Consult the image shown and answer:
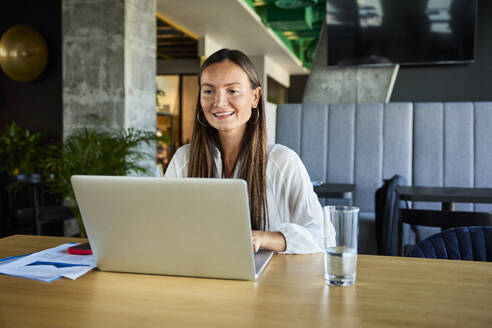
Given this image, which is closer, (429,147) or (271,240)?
(271,240)

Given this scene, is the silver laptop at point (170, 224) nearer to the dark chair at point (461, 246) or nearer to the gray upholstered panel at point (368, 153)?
the dark chair at point (461, 246)

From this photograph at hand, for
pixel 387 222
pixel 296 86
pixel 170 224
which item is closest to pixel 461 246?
pixel 170 224

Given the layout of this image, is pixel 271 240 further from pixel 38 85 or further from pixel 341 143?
pixel 38 85

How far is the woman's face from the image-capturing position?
4.54ft

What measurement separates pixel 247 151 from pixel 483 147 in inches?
107

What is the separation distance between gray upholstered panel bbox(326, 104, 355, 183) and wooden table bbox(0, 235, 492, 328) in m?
2.75

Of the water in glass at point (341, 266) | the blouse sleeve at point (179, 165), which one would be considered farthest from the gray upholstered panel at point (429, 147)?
the water in glass at point (341, 266)

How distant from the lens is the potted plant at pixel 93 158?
371cm

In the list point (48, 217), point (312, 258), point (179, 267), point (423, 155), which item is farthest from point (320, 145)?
point (179, 267)

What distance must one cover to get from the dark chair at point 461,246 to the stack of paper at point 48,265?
0.81m

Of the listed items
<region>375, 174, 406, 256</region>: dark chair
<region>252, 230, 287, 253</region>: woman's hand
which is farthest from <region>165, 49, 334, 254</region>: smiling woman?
<region>375, 174, 406, 256</region>: dark chair

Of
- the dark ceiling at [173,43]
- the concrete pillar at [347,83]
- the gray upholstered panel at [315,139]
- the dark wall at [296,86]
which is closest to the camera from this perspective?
the gray upholstered panel at [315,139]

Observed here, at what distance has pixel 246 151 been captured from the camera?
4.73 feet

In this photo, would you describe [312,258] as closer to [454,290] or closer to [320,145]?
[454,290]
